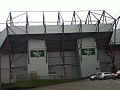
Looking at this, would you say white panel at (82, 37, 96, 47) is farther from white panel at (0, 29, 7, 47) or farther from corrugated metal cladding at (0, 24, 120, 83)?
white panel at (0, 29, 7, 47)

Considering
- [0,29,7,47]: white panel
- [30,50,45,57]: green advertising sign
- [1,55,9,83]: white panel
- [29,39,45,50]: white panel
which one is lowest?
[1,55,9,83]: white panel

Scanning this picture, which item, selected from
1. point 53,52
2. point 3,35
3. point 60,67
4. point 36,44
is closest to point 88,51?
point 60,67

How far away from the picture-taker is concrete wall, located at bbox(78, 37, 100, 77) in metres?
68.9

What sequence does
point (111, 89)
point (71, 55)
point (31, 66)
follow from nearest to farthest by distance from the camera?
point (111, 89), point (31, 66), point (71, 55)

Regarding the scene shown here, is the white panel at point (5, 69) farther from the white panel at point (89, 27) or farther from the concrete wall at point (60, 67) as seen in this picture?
the white panel at point (89, 27)

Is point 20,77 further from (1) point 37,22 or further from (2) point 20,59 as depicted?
(1) point 37,22

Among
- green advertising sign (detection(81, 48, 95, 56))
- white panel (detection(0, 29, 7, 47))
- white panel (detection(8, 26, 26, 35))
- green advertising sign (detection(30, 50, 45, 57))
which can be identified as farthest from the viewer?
green advertising sign (detection(81, 48, 95, 56))

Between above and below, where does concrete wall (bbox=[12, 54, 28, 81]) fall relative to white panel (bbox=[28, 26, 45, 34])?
below

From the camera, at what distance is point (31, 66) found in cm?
6819

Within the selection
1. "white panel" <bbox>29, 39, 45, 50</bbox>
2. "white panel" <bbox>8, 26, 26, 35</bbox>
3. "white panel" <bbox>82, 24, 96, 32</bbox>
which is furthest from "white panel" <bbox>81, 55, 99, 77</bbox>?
"white panel" <bbox>8, 26, 26, 35</bbox>

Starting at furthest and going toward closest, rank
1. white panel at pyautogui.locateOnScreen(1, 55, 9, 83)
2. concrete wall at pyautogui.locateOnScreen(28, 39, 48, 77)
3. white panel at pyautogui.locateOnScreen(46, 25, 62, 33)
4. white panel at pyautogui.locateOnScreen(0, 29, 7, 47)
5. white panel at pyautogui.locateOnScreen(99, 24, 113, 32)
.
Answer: white panel at pyautogui.locateOnScreen(99, 24, 113, 32), white panel at pyautogui.locateOnScreen(1, 55, 9, 83), white panel at pyautogui.locateOnScreen(46, 25, 62, 33), white panel at pyautogui.locateOnScreen(0, 29, 7, 47), concrete wall at pyautogui.locateOnScreen(28, 39, 48, 77)

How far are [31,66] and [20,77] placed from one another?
4293 mm

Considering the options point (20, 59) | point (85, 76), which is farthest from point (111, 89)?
point (20, 59)

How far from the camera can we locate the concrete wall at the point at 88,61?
→ 226 feet
